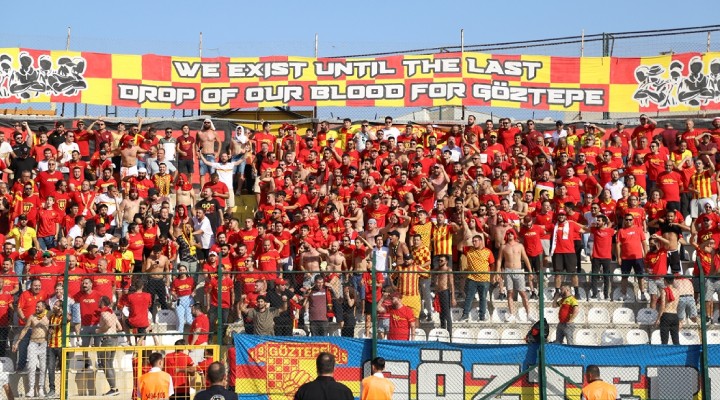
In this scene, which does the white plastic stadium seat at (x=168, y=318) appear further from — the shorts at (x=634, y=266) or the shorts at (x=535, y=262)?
the shorts at (x=634, y=266)

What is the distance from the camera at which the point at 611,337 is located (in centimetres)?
1580

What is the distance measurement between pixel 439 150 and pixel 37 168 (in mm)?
8044

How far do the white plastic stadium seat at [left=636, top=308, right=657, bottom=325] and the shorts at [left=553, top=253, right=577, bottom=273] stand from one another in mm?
3662

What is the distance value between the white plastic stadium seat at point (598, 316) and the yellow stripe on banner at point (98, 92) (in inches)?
509

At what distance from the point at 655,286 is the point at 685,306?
0.49 metres

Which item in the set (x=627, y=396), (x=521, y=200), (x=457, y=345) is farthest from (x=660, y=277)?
(x=521, y=200)

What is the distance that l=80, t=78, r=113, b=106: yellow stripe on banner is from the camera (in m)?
24.8

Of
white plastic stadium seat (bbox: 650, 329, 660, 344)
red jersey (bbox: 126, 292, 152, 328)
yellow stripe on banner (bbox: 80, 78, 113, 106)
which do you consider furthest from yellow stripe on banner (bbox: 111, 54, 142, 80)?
white plastic stadium seat (bbox: 650, 329, 660, 344)

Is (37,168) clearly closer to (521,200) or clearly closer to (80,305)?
(80,305)

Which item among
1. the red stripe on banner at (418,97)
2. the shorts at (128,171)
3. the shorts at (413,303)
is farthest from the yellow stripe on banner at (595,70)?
the shorts at (413,303)

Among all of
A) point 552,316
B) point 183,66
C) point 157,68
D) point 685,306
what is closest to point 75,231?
point 157,68

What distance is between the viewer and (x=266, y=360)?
15242mm

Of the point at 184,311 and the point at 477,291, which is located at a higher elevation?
the point at 477,291

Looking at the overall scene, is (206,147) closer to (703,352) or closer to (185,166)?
(185,166)
